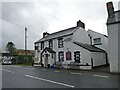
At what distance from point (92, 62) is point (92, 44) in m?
7.75

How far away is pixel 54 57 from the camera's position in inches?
1307

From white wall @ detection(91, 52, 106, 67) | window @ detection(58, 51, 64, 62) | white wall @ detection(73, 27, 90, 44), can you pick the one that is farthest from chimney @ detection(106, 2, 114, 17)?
window @ detection(58, 51, 64, 62)

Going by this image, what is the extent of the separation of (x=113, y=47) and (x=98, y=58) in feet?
29.3

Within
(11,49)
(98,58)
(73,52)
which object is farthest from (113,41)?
(11,49)

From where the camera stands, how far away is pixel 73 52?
28.9m

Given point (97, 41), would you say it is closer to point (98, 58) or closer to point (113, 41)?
point (98, 58)

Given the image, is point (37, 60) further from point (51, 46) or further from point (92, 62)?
point (92, 62)

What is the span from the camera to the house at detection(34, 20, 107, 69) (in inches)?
1064

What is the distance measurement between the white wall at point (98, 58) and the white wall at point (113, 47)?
6.73 metres

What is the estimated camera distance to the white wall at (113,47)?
781 inches

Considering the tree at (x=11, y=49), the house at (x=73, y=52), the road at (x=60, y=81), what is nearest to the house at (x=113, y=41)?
the road at (x=60, y=81)

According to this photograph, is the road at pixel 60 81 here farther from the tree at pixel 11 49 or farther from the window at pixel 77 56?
the tree at pixel 11 49

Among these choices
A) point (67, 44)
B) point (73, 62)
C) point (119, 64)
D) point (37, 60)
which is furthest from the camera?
point (37, 60)

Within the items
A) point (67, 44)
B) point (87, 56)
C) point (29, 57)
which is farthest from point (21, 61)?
point (87, 56)
